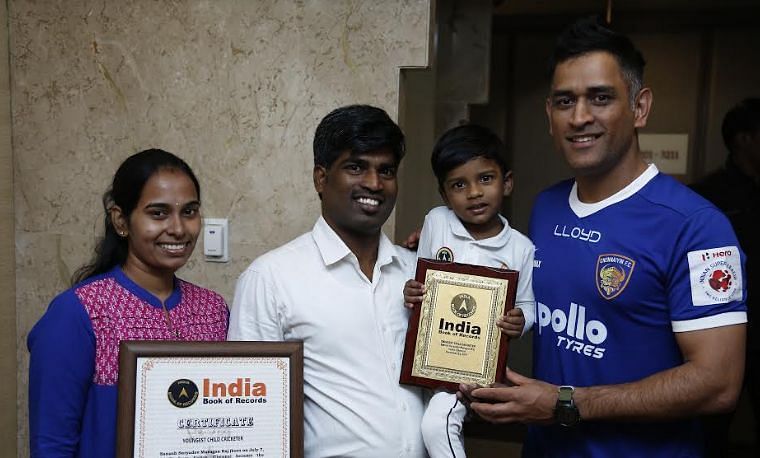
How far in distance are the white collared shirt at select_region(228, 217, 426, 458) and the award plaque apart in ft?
0.26

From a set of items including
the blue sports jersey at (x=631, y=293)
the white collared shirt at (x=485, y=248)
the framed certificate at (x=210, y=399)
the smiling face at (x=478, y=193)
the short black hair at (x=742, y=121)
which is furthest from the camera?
the short black hair at (x=742, y=121)

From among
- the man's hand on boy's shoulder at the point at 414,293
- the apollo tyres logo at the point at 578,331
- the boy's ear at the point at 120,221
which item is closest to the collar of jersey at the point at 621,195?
the apollo tyres logo at the point at 578,331

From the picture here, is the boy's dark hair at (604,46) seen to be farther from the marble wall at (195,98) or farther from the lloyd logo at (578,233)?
the marble wall at (195,98)

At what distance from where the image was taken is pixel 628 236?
Answer: 4.91 ft

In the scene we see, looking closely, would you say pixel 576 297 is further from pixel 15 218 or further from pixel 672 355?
pixel 15 218

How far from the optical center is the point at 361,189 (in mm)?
1559

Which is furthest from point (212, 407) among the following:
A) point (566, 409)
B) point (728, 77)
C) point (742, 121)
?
point (728, 77)

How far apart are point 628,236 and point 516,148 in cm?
286

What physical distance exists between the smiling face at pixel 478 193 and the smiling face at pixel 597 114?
351mm

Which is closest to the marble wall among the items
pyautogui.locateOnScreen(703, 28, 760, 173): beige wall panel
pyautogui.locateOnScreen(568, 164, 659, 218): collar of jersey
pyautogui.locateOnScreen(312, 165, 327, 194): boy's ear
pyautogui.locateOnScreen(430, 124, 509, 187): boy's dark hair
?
pyautogui.locateOnScreen(430, 124, 509, 187): boy's dark hair

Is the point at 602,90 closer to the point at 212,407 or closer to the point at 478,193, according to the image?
the point at 478,193

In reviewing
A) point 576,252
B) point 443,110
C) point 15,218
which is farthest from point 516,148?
point 15,218

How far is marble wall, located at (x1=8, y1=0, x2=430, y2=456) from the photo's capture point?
2234 mm

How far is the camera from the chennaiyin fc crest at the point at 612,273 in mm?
1476
